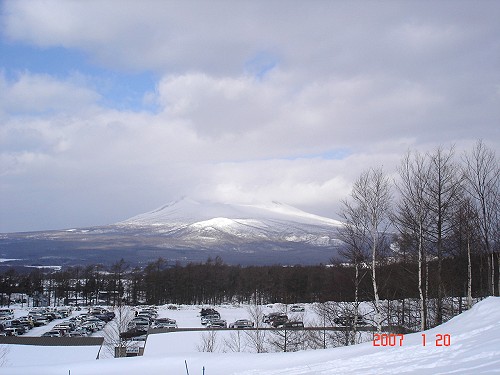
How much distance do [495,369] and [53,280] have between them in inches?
3364

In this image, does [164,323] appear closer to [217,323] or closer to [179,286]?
[217,323]

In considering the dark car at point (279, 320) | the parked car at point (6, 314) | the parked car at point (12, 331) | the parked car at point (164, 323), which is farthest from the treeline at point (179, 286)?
the parked car at point (12, 331)

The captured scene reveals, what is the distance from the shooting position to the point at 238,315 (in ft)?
168

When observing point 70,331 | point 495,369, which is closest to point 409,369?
point 495,369

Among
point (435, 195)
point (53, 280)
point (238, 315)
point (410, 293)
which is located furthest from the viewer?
point (53, 280)

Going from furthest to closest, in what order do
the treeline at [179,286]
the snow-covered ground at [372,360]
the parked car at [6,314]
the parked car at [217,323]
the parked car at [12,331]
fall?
the treeline at [179,286] < the parked car at [6,314] < the parked car at [217,323] < the parked car at [12,331] < the snow-covered ground at [372,360]

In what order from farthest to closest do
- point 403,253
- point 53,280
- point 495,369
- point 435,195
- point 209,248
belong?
point 209,248, point 53,280, point 403,253, point 435,195, point 495,369

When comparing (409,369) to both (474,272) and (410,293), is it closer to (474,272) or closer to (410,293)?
(410,293)

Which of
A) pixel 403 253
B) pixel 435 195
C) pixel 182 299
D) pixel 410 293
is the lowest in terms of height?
pixel 182 299

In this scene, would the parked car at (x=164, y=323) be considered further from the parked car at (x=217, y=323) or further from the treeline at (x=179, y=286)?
the treeline at (x=179, y=286)

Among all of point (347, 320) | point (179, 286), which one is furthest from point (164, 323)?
point (179, 286)

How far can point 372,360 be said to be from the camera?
12.2 meters

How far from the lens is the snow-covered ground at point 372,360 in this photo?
10.3 meters

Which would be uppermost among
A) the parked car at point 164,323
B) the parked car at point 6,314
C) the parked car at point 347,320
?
the parked car at point 347,320
